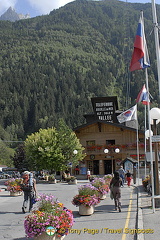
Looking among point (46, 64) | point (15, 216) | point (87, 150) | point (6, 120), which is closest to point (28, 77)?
point (46, 64)

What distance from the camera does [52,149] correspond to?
115 ft

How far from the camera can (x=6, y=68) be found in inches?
7534

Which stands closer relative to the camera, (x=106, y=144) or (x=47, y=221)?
(x=47, y=221)

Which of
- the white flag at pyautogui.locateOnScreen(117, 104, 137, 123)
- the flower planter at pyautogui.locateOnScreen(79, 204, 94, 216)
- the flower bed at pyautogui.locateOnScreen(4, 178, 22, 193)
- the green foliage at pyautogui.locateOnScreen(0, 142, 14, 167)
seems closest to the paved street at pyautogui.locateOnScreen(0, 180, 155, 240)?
the flower planter at pyautogui.locateOnScreen(79, 204, 94, 216)

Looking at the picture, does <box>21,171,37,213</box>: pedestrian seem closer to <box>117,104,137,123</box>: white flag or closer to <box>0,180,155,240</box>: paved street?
<box>0,180,155,240</box>: paved street

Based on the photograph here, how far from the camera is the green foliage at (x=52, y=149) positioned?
35.0 meters

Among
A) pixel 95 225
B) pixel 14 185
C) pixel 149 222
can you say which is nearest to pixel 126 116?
pixel 14 185

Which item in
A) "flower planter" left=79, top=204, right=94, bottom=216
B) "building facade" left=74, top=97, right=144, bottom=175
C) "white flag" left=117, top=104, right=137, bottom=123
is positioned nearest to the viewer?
"flower planter" left=79, top=204, right=94, bottom=216

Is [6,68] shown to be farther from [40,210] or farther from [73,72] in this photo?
[40,210]

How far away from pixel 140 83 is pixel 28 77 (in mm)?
63239

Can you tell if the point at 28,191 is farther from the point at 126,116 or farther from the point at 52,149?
the point at 52,149

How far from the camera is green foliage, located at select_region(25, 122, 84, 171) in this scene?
115ft

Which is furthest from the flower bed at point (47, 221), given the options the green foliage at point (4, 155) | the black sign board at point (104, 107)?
the green foliage at point (4, 155)

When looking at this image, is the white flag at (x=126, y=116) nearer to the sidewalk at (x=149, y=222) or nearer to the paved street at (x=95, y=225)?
the paved street at (x=95, y=225)
